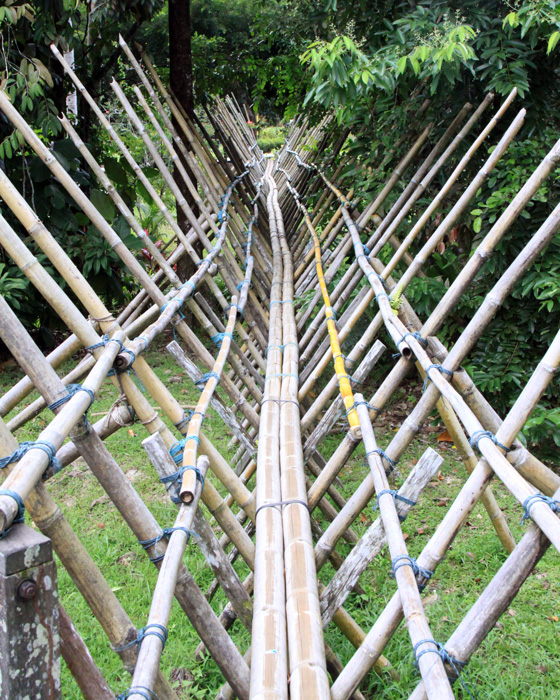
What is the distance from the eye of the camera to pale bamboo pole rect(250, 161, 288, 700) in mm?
1270

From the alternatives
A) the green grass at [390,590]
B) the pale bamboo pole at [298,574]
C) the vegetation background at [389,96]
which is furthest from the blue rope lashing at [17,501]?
the vegetation background at [389,96]

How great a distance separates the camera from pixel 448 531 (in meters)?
1.46

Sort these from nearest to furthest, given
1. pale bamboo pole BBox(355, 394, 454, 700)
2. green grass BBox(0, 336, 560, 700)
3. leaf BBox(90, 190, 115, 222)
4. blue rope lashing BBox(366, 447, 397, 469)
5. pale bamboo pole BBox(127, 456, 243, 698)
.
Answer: pale bamboo pole BBox(127, 456, 243, 698)
pale bamboo pole BBox(355, 394, 454, 700)
blue rope lashing BBox(366, 447, 397, 469)
green grass BBox(0, 336, 560, 700)
leaf BBox(90, 190, 115, 222)

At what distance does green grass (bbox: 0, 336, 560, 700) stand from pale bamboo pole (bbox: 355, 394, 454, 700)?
776 millimetres

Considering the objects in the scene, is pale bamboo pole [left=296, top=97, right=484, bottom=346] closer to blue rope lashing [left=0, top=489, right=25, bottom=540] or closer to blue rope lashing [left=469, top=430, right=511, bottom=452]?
blue rope lashing [left=469, top=430, right=511, bottom=452]

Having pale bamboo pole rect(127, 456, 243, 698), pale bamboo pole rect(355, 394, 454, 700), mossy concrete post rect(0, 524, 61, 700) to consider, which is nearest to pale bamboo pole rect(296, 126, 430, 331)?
pale bamboo pole rect(355, 394, 454, 700)

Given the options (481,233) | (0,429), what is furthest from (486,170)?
(0,429)

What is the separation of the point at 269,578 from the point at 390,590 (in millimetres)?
1045

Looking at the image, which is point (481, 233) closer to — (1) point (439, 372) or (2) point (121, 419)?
(1) point (439, 372)

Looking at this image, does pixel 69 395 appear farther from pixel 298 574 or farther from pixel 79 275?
pixel 298 574

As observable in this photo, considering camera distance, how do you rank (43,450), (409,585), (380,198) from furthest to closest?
(380,198)
(409,585)
(43,450)

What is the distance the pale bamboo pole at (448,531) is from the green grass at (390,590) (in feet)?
1.91

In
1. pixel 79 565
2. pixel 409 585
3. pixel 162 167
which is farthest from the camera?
pixel 162 167

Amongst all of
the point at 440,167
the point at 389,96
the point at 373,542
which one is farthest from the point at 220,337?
the point at 389,96
